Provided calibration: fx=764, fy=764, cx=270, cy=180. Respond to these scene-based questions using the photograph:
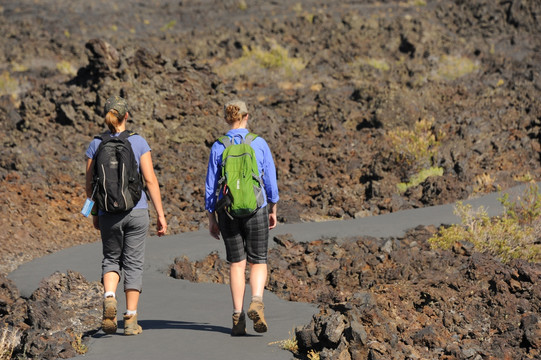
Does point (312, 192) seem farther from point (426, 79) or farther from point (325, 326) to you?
point (426, 79)

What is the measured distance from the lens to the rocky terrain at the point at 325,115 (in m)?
7.54

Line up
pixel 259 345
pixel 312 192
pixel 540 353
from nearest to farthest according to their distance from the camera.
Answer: pixel 259 345 → pixel 540 353 → pixel 312 192

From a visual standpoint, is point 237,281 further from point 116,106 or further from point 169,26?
point 169,26

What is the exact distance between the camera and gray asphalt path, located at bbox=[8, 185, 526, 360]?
17.9 ft

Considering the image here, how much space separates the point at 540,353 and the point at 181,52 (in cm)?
2351

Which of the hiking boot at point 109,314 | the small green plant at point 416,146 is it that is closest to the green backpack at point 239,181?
the hiking boot at point 109,314

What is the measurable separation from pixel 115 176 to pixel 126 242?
0.54 metres

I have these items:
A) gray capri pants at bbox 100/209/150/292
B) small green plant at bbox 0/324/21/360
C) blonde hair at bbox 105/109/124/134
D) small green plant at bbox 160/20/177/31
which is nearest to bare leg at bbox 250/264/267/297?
gray capri pants at bbox 100/209/150/292

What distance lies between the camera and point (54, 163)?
49.1ft

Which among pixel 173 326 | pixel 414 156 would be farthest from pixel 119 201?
pixel 414 156

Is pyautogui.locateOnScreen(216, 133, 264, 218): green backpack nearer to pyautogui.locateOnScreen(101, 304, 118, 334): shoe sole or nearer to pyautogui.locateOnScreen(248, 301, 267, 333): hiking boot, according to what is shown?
pyautogui.locateOnScreen(248, 301, 267, 333): hiking boot

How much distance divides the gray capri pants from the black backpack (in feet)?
0.41

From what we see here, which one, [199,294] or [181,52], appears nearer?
[199,294]

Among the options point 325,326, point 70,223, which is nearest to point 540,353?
point 325,326
